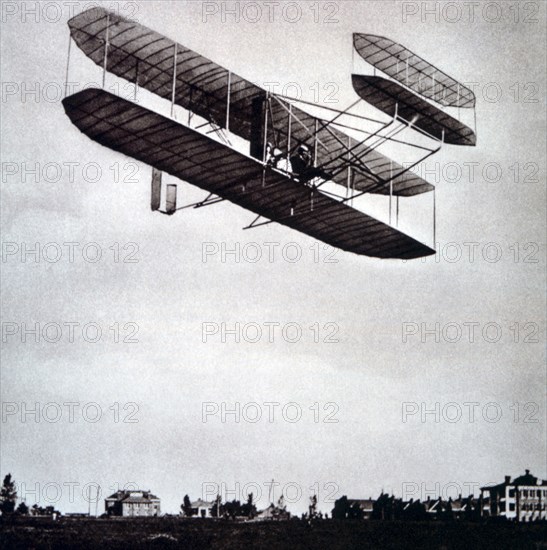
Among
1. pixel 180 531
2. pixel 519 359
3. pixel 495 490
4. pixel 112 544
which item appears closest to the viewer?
pixel 519 359

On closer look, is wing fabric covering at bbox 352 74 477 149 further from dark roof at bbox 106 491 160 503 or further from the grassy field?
the grassy field

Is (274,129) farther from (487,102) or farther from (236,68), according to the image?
(487,102)

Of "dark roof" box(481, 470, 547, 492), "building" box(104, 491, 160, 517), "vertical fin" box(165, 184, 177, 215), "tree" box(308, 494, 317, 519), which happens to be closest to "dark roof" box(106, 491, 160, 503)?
"building" box(104, 491, 160, 517)

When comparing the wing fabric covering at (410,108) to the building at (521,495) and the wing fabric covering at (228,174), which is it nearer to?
the wing fabric covering at (228,174)

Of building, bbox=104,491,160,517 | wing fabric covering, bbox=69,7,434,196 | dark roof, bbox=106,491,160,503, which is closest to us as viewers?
wing fabric covering, bbox=69,7,434,196

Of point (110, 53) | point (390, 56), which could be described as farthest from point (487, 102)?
point (110, 53)

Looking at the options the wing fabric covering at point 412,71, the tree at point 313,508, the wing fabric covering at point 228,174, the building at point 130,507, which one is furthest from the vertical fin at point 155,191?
the building at point 130,507
